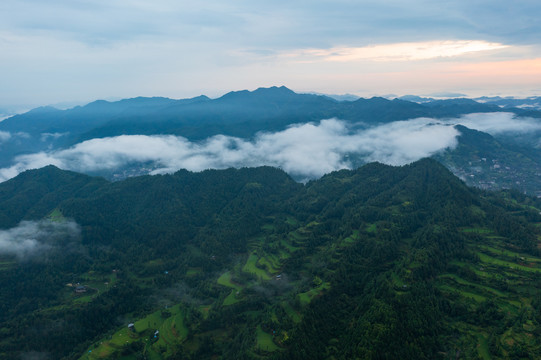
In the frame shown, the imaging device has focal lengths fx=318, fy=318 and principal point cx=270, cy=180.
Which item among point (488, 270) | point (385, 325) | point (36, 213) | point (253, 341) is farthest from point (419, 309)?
point (36, 213)

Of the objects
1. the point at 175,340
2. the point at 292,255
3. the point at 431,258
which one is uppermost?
the point at 431,258

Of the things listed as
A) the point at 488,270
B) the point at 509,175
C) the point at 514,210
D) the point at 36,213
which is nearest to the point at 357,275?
the point at 488,270

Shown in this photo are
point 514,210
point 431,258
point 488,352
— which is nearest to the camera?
point 488,352

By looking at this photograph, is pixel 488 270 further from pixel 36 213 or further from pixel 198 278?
pixel 36 213

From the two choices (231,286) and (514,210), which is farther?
(514,210)

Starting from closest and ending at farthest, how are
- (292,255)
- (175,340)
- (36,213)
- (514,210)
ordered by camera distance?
(175,340)
(292,255)
(514,210)
(36,213)

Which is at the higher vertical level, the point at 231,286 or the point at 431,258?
the point at 431,258
